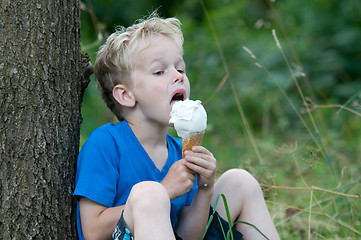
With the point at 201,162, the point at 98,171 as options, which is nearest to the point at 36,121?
the point at 98,171

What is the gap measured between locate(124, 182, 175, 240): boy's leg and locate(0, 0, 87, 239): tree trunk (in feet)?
1.07

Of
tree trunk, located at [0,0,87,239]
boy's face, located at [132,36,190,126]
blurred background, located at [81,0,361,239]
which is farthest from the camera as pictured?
blurred background, located at [81,0,361,239]

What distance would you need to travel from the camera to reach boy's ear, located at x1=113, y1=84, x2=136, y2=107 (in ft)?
6.06

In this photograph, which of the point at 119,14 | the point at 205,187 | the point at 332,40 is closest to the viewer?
the point at 205,187

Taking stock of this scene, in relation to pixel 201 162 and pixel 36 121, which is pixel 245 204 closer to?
pixel 201 162

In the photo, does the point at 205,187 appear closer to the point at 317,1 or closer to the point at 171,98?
the point at 171,98

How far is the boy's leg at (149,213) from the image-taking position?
143 cm

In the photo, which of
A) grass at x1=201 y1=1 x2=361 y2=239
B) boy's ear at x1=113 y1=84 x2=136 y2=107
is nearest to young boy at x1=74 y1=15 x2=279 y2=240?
boy's ear at x1=113 y1=84 x2=136 y2=107

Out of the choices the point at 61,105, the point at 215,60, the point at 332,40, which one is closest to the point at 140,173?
the point at 61,105

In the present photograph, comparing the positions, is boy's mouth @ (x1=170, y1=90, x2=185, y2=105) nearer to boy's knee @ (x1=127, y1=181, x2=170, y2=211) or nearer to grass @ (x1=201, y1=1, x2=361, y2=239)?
boy's knee @ (x1=127, y1=181, x2=170, y2=211)

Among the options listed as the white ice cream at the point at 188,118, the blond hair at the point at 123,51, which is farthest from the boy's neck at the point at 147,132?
the white ice cream at the point at 188,118

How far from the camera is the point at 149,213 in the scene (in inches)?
56.9

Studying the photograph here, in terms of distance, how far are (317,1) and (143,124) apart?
4.52 m

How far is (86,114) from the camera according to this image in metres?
4.85
